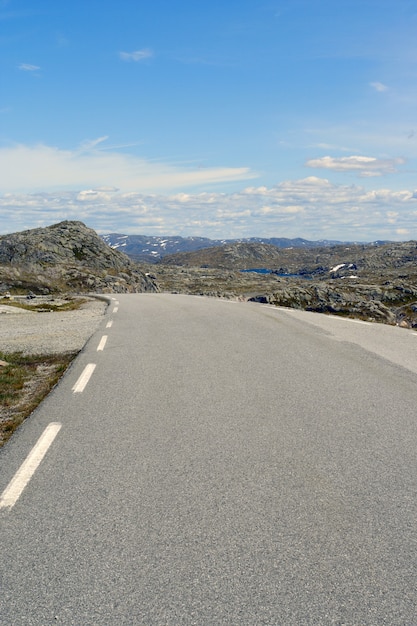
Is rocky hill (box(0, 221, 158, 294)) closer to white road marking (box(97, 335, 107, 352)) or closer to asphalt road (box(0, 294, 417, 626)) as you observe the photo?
white road marking (box(97, 335, 107, 352))

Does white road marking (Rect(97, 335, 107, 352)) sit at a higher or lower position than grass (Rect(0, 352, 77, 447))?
higher

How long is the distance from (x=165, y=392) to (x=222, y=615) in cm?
550

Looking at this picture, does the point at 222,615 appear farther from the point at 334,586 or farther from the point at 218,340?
the point at 218,340

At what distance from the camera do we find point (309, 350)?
12383 mm

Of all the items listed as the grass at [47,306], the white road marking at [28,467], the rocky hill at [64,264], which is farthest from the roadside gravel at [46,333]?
the rocky hill at [64,264]

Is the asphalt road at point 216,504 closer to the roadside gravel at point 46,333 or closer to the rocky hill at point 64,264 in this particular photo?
the roadside gravel at point 46,333

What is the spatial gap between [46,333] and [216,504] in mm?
14748

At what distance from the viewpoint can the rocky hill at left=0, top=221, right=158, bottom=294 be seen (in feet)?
262

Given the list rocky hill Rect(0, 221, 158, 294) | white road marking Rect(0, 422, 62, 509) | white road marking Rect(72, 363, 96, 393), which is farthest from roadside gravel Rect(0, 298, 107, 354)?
rocky hill Rect(0, 221, 158, 294)

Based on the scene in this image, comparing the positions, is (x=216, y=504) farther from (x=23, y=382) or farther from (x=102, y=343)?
(x=102, y=343)

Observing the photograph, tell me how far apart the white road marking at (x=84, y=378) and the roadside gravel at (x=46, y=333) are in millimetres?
3305

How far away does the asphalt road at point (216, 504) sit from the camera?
3352 millimetres

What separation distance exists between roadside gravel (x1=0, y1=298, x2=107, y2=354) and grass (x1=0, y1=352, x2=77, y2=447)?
3.45ft

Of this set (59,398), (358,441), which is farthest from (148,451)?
(59,398)
